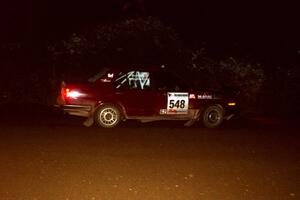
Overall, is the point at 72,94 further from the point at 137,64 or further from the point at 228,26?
the point at 228,26

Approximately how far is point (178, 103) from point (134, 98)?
121 centimetres

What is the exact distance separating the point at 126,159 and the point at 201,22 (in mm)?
25227

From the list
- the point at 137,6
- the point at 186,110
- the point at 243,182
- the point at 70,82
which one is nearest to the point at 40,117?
the point at 70,82

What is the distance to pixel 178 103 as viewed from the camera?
1673 cm

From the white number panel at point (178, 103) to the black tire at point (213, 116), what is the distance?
2.51 feet

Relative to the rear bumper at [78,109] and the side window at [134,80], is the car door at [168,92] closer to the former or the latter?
the side window at [134,80]

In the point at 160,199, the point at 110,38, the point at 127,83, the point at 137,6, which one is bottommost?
the point at 160,199

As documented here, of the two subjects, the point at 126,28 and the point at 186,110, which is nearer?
the point at 186,110

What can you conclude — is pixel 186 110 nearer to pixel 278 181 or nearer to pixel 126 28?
pixel 278 181

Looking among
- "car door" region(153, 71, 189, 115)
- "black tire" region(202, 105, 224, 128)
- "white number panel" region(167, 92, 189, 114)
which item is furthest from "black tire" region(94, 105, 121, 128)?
"black tire" region(202, 105, 224, 128)

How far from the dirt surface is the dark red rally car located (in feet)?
1.42

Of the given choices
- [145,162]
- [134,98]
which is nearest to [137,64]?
[134,98]

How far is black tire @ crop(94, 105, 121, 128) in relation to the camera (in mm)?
16188

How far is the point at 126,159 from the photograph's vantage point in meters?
11.4
